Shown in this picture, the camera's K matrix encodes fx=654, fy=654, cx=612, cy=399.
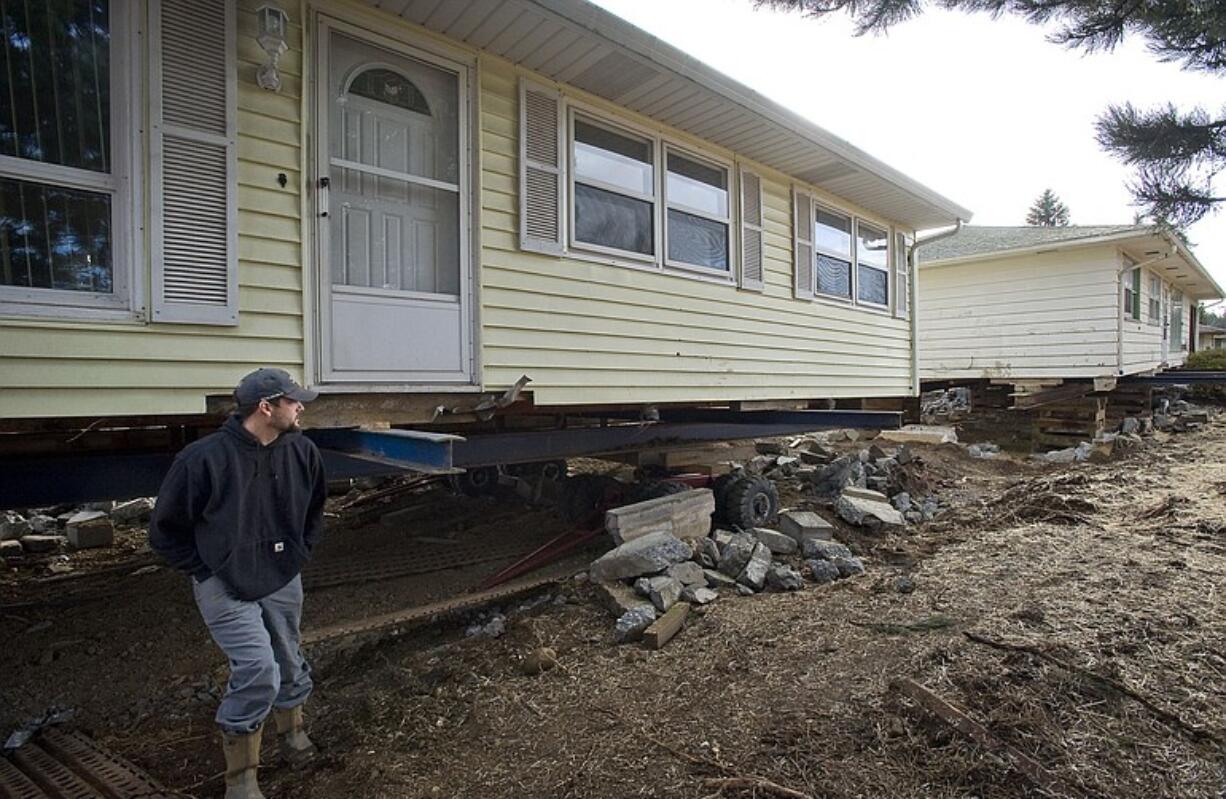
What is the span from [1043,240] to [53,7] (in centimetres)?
1532

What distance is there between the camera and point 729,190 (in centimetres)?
625

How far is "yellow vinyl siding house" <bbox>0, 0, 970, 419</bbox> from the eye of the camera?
3.02 meters

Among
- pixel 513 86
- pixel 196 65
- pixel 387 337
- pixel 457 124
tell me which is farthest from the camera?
pixel 513 86

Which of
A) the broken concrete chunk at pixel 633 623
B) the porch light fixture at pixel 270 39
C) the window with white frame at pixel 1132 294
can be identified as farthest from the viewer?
the window with white frame at pixel 1132 294

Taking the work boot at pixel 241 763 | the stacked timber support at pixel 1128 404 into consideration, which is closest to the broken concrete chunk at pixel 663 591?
the work boot at pixel 241 763

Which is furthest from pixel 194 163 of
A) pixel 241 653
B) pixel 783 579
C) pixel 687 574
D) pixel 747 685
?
pixel 783 579

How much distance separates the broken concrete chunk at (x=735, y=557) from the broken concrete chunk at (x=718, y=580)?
102 mm

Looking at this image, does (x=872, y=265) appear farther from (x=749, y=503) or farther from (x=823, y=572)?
(x=823, y=572)

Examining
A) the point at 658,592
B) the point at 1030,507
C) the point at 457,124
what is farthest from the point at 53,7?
the point at 1030,507

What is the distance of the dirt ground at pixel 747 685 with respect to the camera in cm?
249

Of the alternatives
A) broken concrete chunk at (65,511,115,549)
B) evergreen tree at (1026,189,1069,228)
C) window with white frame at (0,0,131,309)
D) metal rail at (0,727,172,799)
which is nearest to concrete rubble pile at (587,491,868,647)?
metal rail at (0,727,172,799)

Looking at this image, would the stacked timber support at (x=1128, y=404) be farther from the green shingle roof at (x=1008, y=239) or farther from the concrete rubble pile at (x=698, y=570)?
the concrete rubble pile at (x=698, y=570)

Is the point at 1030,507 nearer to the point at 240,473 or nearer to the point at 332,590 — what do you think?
the point at 332,590

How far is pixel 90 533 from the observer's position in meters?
6.35
